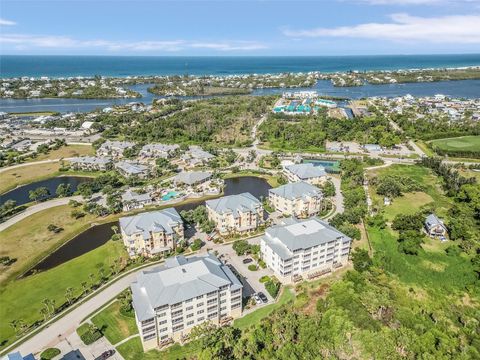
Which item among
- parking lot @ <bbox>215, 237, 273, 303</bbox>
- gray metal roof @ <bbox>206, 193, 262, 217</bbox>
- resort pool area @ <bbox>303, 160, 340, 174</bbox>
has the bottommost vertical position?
parking lot @ <bbox>215, 237, 273, 303</bbox>

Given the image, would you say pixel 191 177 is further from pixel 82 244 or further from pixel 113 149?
pixel 113 149

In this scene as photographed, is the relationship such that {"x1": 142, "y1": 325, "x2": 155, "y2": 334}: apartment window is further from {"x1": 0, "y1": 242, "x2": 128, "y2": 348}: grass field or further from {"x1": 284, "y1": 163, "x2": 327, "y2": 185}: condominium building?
{"x1": 284, "y1": 163, "x2": 327, "y2": 185}: condominium building

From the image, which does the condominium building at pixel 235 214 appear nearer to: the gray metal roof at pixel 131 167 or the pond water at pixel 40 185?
the gray metal roof at pixel 131 167

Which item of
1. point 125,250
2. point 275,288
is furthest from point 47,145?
point 275,288

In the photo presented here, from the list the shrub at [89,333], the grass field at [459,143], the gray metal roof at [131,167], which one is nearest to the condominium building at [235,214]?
the shrub at [89,333]

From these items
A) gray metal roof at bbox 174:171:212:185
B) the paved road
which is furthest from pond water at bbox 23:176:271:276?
the paved road
